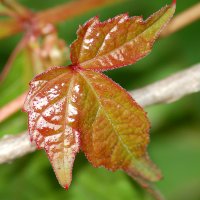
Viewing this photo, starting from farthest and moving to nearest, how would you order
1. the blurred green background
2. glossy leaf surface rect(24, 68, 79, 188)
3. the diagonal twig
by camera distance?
1. the blurred green background
2. the diagonal twig
3. glossy leaf surface rect(24, 68, 79, 188)

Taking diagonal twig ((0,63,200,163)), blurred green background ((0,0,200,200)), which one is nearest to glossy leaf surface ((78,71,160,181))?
diagonal twig ((0,63,200,163))

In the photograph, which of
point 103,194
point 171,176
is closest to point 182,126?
point 171,176

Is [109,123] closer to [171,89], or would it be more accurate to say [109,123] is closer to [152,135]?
[171,89]

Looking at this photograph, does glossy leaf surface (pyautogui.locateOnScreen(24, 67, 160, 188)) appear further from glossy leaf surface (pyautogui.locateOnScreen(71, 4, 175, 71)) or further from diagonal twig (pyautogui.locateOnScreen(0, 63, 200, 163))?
diagonal twig (pyautogui.locateOnScreen(0, 63, 200, 163))

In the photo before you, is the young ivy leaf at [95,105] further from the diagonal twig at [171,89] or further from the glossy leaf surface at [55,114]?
the diagonal twig at [171,89]

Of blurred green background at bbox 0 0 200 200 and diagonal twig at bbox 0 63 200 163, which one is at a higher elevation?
diagonal twig at bbox 0 63 200 163

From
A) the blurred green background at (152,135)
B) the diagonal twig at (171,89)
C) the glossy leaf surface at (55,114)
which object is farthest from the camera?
the blurred green background at (152,135)

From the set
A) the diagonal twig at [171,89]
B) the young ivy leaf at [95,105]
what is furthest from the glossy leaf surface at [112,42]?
the diagonal twig at [171,89]
